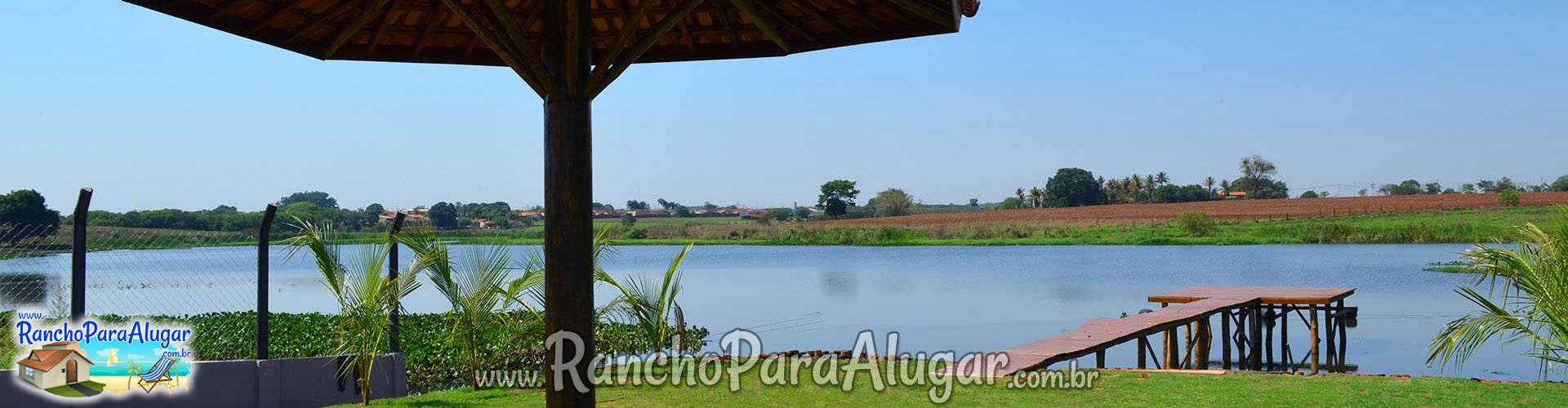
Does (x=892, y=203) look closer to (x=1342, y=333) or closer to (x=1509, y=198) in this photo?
(x=1509, y=198)

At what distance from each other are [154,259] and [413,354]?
146 inches

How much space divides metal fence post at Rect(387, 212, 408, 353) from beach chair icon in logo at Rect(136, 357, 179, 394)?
1281 mm

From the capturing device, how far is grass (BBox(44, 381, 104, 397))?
6816mm

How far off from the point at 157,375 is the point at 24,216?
6.11 m

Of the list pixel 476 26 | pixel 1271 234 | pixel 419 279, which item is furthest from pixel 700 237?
pixel 476 26

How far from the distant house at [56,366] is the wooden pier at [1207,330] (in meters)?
6.63

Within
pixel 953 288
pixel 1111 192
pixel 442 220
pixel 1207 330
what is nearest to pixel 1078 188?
pixel 1111 192

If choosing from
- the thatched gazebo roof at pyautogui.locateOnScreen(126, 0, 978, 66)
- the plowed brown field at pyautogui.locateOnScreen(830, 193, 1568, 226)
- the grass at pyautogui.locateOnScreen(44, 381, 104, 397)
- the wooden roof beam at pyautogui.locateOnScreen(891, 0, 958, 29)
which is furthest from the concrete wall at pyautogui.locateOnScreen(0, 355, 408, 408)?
the plowed brown field at pyautogui.locateOnScreen(830, 193, 1568, 226)

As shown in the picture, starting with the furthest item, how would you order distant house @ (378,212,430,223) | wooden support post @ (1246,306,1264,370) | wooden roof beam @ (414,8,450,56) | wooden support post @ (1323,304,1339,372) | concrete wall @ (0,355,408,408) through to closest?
wooden support post @ (1323,304,1339,372)
wooden support post @ (1246,306,1264,370)
distant house @ (378,212,430,223)
concrete wall @ (0,355,408,408)
wooden roof beam @ (414,8,450,56)

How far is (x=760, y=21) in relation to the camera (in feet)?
17.0

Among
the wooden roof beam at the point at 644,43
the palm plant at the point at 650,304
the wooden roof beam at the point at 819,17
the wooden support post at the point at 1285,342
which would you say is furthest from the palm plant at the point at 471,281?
the wooden support post at the point at 1285,342

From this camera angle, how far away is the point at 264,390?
7.29m

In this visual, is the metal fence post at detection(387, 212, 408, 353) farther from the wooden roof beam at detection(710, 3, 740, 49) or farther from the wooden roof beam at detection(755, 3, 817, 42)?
the wooden roof beam at detection(755, 3, 817, 42)

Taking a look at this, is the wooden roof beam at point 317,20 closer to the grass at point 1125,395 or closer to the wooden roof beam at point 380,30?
the wooden roof beam at point 380,30
